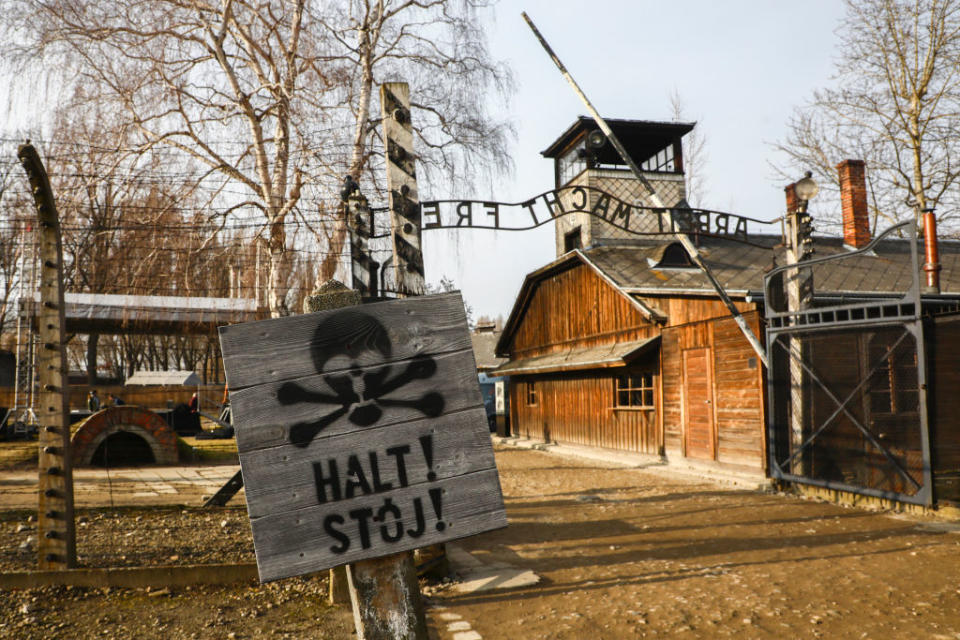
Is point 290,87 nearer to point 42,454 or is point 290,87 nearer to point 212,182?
point 212,182

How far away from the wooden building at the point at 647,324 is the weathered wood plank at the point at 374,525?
7776mm

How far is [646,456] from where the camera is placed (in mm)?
15383

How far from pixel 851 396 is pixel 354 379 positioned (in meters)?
8.52

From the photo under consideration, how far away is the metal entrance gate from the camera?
26.2 feet

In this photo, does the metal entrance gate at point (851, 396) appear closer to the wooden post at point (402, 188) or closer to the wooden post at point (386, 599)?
the wooden post at point (402, 188)

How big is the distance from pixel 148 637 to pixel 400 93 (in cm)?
490

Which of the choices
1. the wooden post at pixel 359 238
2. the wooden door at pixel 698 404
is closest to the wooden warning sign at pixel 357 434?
the wooden post at pixel 359 238

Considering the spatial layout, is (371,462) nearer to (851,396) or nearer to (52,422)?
(52,422)

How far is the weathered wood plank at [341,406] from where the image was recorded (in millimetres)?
1887

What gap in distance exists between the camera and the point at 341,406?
195 centimetres

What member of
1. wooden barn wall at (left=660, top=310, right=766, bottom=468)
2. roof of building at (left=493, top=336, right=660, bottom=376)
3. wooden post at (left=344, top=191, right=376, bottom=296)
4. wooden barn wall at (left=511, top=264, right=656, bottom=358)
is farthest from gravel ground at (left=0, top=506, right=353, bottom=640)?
wooden barn wall at (left=511, top=264, right=656, bottom=358)

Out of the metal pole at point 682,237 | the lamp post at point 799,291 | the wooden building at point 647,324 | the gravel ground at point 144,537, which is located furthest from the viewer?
the wooden building at point 647,324

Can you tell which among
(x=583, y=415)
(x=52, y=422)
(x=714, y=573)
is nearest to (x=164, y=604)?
(x=52, y=422)

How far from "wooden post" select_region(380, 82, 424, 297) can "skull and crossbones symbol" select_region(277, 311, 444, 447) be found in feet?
14.7
